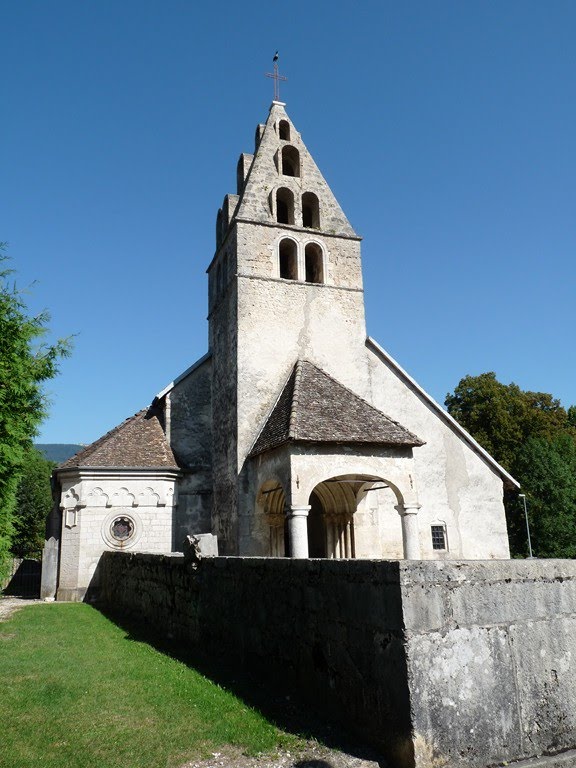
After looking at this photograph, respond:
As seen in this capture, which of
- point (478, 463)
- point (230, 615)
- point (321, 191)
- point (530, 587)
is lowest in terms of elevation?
point (230, 615)

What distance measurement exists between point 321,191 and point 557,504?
1133 inches

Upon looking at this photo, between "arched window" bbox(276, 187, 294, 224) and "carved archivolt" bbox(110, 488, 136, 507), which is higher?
"arched window" bbox(276, 187, 294, 224)

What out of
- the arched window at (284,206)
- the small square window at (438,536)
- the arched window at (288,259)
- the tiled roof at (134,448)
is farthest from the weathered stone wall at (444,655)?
the arched window at (284,206)

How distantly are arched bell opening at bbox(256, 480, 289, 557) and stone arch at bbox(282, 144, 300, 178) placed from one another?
1166cm

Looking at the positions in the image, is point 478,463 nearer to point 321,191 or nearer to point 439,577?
point 321,191

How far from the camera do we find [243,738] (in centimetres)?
541

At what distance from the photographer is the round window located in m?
18.7

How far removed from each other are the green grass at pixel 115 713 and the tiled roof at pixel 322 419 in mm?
6596

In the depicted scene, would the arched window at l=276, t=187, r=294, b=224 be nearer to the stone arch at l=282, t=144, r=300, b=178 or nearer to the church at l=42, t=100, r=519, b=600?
the church at l=42, t=100, r=519, b=600

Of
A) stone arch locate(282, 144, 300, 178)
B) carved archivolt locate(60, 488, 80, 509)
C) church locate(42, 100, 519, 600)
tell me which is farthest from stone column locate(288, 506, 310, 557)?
stone arch locate(282, 144, 300, 178)

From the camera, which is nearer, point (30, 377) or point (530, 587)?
point (530, 587)

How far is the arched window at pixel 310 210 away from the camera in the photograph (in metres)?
20.7

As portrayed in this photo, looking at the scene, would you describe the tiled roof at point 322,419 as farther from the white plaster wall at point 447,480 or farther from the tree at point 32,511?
the tree at point 32,511

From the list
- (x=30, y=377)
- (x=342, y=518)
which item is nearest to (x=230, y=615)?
(x=30, y=377)
